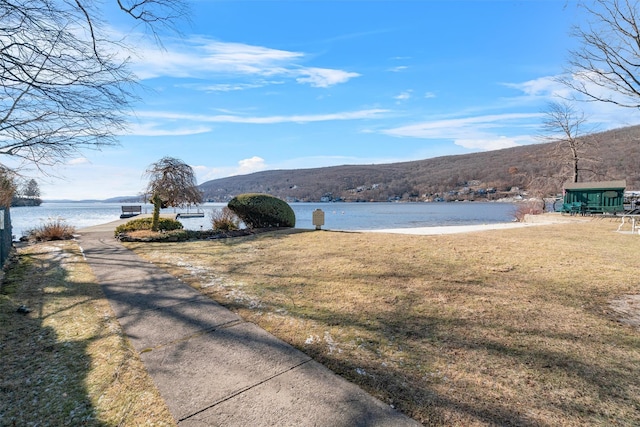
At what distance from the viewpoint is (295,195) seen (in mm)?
76375

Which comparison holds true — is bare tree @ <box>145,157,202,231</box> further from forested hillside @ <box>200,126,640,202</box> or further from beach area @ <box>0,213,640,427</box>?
forested hillside @ <box>200,126,640,202</box>

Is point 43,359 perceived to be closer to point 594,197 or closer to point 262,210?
point 262,210

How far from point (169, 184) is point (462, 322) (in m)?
11.6

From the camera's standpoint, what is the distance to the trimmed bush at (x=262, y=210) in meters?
12.7

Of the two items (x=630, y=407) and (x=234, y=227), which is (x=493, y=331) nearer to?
(x=630, y=407)

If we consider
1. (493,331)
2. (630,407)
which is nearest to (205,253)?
(493,331)

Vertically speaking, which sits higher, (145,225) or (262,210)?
(262,210)

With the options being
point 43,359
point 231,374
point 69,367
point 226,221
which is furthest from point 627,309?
point 226,221

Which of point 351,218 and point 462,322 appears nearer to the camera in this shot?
point 462,322

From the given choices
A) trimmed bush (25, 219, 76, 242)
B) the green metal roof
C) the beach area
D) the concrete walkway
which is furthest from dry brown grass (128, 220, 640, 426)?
the green metal roof

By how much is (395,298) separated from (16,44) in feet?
19.6

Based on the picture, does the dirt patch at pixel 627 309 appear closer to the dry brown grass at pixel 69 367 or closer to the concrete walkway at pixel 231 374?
the concrete walkway at pixel 231 374

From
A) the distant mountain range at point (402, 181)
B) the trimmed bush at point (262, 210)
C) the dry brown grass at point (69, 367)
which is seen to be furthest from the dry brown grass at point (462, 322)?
the distant mountain range at point (402, 181)

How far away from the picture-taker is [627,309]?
375 centimetres
